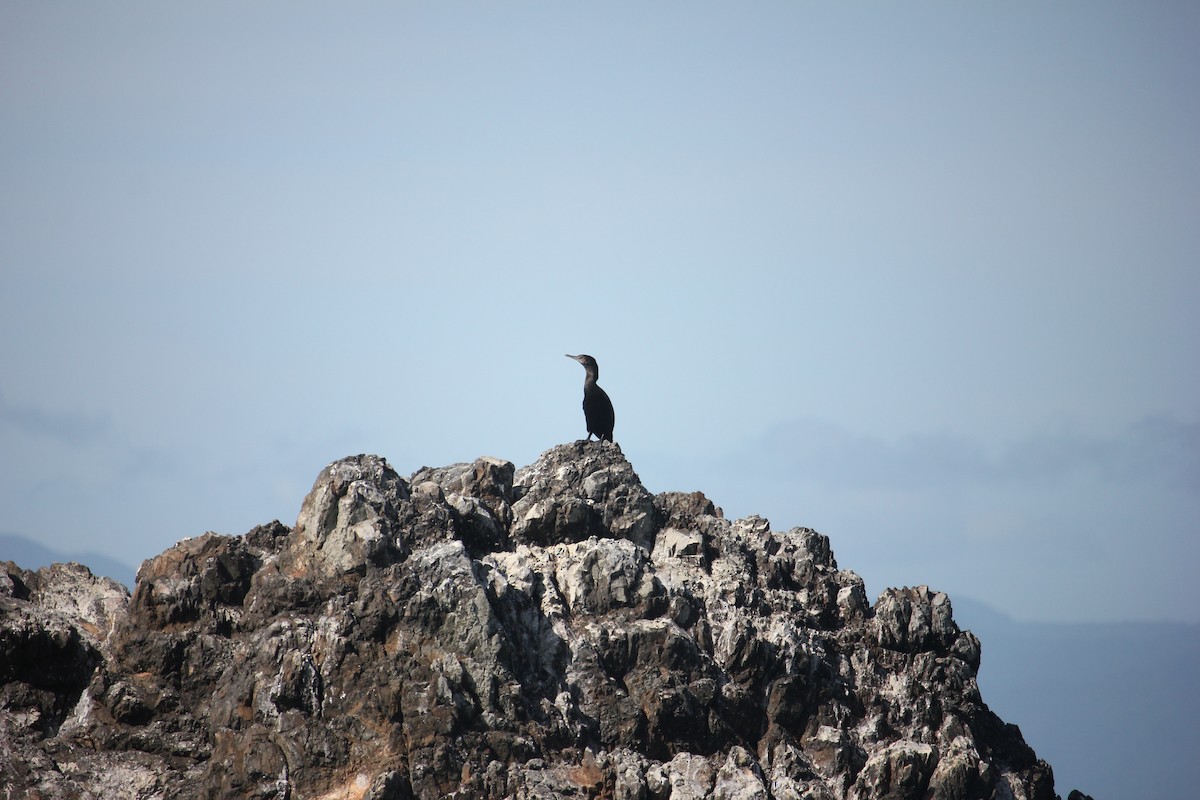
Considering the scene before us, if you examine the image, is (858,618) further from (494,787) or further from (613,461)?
(494,787)

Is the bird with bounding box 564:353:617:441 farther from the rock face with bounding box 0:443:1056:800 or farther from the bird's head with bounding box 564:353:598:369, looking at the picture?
the rock face with bounding box 0:443:1056:800

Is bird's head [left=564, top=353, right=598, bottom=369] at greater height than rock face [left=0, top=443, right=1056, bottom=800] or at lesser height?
greater

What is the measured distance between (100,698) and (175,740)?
203 centimetres

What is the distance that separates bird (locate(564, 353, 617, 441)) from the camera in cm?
3928

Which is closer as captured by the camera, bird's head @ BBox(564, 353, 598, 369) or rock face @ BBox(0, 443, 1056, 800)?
rock face @ BBox(0, 443, 1056, 800)

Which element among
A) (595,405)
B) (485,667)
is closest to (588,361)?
(595,405)

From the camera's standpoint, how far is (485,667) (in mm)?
28969

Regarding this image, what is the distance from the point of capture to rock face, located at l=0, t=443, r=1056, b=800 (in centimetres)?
2795

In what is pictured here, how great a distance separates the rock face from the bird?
4.37 meters

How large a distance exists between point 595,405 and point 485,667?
11.9 metres

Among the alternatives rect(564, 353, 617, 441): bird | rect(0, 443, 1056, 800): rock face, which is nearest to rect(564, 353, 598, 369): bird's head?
rect(564, 353, 617, 441): bird

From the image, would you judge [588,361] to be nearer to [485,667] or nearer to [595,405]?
[595,405]

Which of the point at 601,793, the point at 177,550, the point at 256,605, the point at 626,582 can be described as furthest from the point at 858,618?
the point at 177,550

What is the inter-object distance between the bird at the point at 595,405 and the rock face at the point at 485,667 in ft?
14.3
